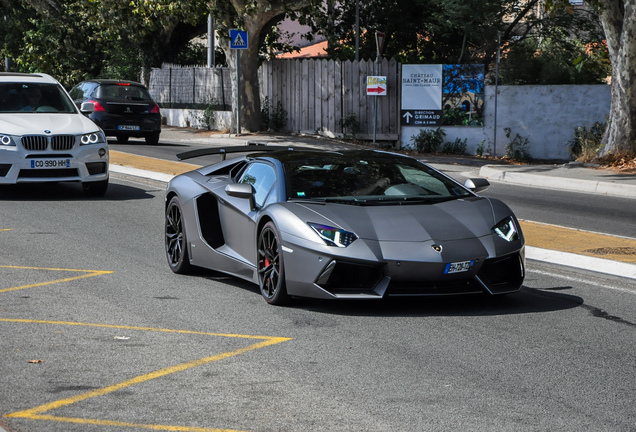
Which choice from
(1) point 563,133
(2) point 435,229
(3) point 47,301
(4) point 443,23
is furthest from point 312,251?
→ (4) point 443,23

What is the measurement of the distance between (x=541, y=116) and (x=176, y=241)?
1840 centimetres

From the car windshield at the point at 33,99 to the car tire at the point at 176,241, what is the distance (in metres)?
6.75

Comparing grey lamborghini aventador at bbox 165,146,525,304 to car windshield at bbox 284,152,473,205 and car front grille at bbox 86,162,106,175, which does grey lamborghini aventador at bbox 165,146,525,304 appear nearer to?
car windshield at bbox 284,152,473,205

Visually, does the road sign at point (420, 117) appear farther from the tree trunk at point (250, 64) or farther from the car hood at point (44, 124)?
the car hood at point (44, 124)

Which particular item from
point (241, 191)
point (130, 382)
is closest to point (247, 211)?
point (241, 191)

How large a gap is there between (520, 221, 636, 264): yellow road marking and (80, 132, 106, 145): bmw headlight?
6372 millimetres

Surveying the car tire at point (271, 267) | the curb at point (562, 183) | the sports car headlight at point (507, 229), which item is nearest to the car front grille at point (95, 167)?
the car tire at point (271, 267)

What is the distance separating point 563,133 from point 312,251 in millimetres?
19858

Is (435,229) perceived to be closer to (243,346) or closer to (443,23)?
(243,346)

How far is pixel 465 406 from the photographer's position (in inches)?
196

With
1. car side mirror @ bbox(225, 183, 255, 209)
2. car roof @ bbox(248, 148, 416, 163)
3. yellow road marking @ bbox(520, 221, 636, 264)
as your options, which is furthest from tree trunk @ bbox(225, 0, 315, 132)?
car side mirror @ bbox(225, 183, 255, 209)

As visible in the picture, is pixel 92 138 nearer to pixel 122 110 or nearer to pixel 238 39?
pixel 122 110

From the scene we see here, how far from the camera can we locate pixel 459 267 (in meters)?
6.97

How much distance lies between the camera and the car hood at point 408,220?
7.04 metres
